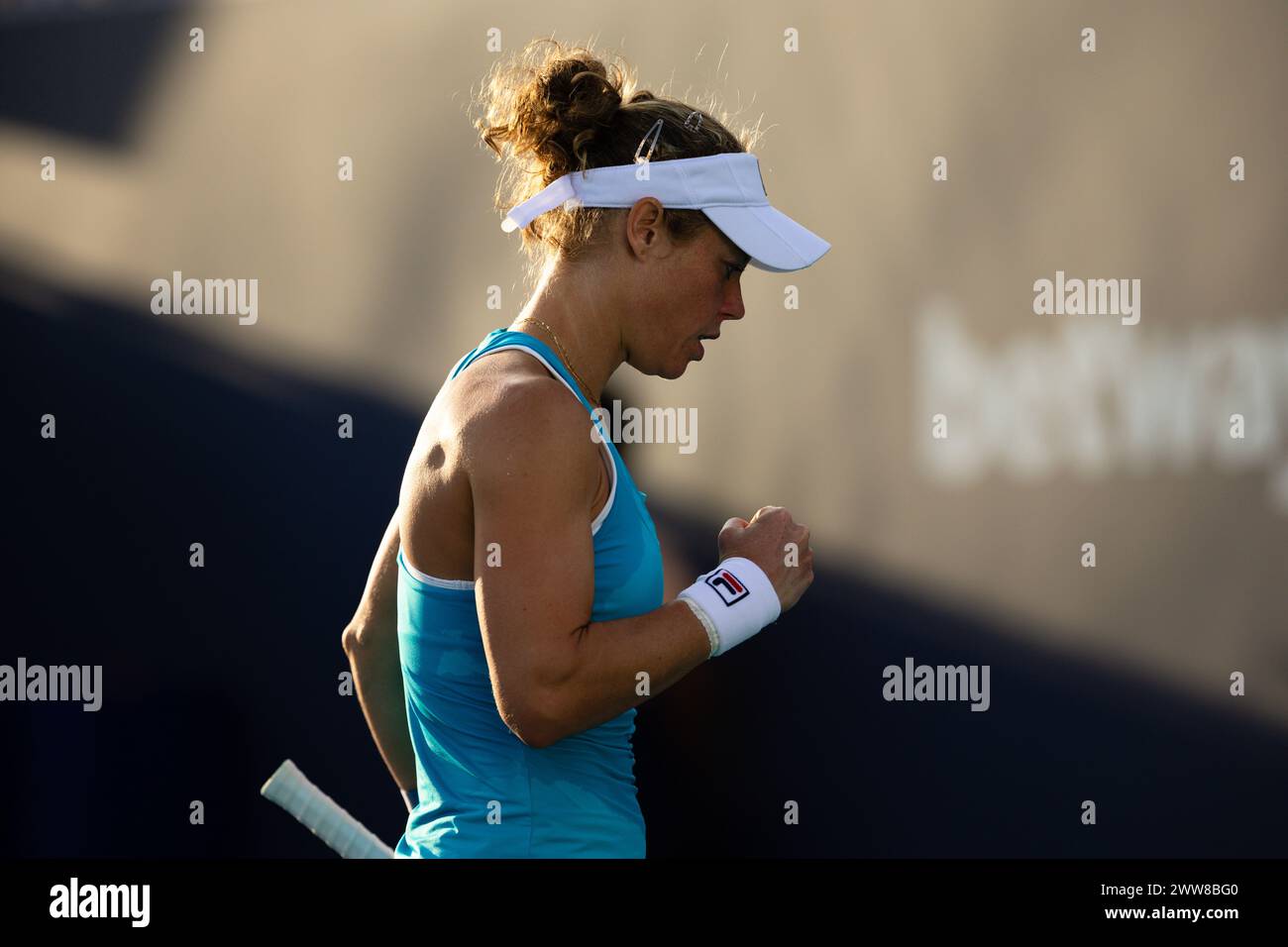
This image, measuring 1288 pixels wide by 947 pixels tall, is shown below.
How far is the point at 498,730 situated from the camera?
1.44 metres

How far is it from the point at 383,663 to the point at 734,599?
2.08 ft

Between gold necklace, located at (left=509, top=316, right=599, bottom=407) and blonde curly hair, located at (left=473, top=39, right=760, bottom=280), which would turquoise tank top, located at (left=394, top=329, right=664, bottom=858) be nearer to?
gold necklace, located at (left=509, top=316, right=599, bottom=407)

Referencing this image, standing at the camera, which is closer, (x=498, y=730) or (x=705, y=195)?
(x=498, y=730)

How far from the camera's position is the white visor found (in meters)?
1.55

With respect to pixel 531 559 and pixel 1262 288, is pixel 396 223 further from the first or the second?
pixel 1262 288

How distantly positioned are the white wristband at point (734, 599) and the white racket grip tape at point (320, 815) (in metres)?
0.87

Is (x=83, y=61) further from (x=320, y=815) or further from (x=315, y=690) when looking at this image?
(x=320, y=815)

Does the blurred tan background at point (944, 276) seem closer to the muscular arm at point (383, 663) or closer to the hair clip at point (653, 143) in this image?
the muscular arm at point (383, 663)

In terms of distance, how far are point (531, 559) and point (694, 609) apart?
0.87 feet

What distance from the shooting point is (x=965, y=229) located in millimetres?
2477

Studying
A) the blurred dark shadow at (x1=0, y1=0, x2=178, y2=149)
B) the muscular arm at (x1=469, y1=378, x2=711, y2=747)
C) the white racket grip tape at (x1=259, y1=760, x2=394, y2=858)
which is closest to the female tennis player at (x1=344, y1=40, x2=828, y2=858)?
the muscular arm at (x1=469, y1=378, x2=711, y2=747)

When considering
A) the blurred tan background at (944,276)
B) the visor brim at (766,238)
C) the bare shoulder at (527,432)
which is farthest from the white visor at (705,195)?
the blurred tan background at (944,276)

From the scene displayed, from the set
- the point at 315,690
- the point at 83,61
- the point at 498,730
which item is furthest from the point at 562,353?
the point at 83,61

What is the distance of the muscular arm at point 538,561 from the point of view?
1307 millimetres
